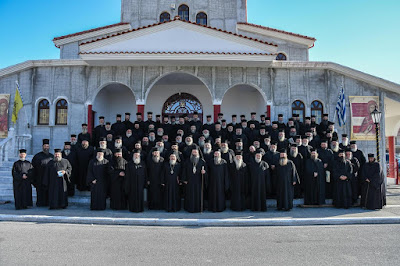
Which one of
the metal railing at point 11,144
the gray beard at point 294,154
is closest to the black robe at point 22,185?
the metal railing at point 11,144

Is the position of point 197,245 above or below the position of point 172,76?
below

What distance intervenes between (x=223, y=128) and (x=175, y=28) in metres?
5.04

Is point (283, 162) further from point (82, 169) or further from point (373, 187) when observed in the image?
point (82, 169)

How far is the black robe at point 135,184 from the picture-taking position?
27.9 feet

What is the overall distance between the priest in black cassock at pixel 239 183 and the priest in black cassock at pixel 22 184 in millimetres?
6025

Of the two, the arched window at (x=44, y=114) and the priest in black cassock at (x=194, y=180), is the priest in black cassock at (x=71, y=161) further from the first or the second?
the arched window at (x=44, y=114)

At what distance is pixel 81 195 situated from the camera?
9.88 meters

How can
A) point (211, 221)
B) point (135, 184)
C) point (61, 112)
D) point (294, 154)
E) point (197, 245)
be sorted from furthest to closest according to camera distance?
1. point (61, 112)
2. point (294, 154)
3. point (135, 184)
4. point (211, 221)
5. point (197, 245)

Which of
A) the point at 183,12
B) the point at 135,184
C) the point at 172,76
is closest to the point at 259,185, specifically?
the point at 135,184

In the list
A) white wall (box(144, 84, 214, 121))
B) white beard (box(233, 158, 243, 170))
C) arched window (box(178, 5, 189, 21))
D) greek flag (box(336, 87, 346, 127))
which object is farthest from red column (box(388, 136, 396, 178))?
arched window (box(178, 5, 189, 21))

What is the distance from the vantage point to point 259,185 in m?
8.71

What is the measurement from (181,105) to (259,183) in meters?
8.43

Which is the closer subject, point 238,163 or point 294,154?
point 238,163

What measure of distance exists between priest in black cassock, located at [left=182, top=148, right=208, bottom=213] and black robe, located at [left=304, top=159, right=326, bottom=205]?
10.4 feet
